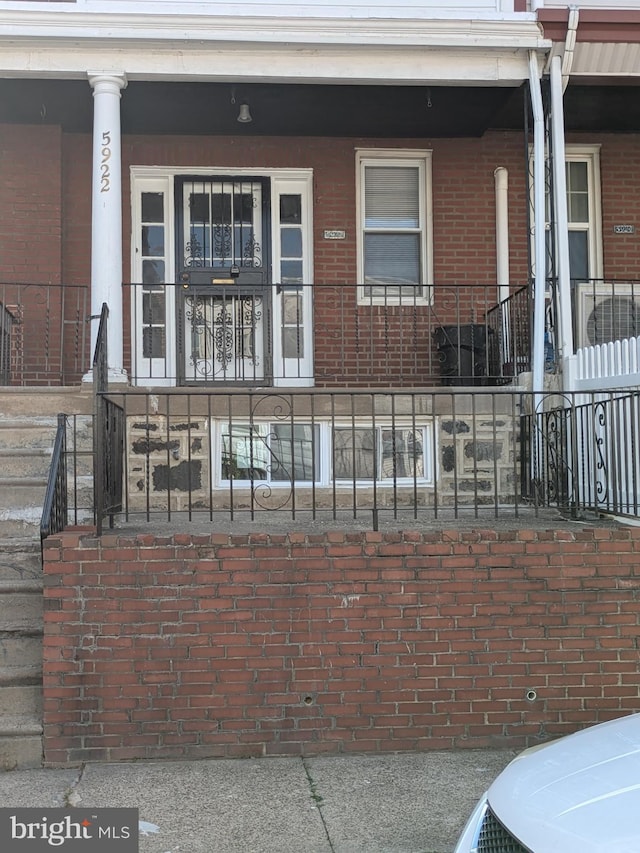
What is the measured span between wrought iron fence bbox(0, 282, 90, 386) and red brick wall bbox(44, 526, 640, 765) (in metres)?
4.22

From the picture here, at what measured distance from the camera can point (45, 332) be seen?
Answer: 28.9 feet

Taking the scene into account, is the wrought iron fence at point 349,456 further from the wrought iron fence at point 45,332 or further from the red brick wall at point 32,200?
the red brick wall at point 32,200

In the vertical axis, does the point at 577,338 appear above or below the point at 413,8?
below

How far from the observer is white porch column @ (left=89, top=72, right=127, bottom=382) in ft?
23.8

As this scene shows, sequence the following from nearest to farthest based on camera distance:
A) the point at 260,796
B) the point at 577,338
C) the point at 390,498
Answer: the point at 260,796 → the point at 390,498 → the point at 577,338

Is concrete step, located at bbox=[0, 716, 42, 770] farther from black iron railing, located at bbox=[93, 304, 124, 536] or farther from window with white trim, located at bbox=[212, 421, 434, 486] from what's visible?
window with white trim, located at bbox=[212, 421, 434, 486]

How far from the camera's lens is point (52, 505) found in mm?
5023

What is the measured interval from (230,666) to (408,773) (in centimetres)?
114

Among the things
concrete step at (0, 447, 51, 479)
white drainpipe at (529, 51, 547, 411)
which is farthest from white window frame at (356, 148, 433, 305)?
concrete step at (0, 447, 51, 479)

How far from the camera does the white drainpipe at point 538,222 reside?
7.34 metres

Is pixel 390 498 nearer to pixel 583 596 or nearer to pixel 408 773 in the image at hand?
pixel 583 596

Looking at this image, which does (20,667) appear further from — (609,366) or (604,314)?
(604,314)

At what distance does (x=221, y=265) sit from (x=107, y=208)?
6.55 feet

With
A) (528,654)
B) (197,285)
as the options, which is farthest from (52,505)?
(197,285)
